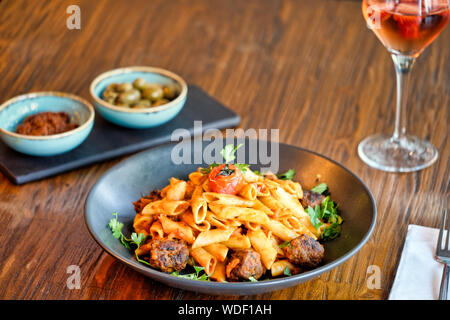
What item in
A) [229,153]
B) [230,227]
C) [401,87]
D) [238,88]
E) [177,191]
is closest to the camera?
[230,227]

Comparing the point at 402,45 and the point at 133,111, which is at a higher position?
the point at 402,45

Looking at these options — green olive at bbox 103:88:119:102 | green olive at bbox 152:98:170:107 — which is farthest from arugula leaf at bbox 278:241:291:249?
green olive at bbox 103:88:119:102

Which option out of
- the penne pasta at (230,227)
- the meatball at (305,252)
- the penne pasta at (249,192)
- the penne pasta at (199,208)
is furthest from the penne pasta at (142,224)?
the meatball at (305,252)

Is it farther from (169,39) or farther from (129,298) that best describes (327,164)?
(169,39)

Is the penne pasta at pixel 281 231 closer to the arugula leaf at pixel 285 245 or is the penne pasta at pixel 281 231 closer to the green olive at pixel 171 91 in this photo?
the arugula leaf at pixel 285 245

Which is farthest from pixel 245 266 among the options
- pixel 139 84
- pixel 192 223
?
pixel 139 84

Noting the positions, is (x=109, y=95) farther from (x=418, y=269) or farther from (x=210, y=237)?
(x=418, y=269)

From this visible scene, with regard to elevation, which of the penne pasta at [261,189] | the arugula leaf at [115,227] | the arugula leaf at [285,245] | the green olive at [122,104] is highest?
the penne pasta at [261,189]

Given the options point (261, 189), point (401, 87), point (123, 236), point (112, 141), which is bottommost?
point (112, 141)
